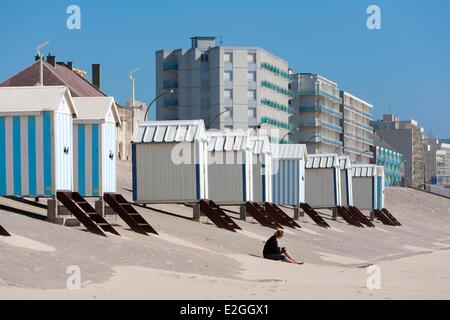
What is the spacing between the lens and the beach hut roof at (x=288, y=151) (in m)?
59.8

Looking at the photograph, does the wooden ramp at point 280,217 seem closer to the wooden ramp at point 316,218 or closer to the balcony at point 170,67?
the wooden ramp at point 316,218

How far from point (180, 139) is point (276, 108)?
111 metres

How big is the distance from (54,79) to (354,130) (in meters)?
117

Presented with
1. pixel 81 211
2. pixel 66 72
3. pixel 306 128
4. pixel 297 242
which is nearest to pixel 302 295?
pixel 81 211

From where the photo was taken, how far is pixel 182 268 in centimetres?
2561

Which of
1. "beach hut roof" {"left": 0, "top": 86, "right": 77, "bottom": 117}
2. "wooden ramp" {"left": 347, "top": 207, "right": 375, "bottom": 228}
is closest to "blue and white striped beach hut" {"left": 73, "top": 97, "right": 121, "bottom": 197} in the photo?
"beach hut roof" {"left": 0, "top": 86, "right": 77, "bottom": 117}

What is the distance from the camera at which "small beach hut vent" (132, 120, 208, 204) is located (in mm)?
43000

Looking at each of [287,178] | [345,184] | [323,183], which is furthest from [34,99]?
[345,184]

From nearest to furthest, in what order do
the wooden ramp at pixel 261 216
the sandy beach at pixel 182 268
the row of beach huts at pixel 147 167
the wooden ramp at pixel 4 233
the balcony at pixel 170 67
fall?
the sandy beach at pixel 182 268
the wooden ramp at pixel 4 233
the row of beach huts at pixel 147 167
the wooden ramp at pixel 261 216
the balcony at pixel 170 67

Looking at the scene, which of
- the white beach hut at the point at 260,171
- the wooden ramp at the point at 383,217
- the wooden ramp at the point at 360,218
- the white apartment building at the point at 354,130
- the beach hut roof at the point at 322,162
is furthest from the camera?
the white apartment building at the point at 354,130

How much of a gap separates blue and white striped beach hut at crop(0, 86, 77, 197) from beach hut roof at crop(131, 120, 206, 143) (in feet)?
36.8

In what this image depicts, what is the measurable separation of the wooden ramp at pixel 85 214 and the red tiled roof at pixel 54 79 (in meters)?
43.7

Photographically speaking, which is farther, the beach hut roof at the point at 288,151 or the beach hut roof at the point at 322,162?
the beach hut roof at the point at 322,162

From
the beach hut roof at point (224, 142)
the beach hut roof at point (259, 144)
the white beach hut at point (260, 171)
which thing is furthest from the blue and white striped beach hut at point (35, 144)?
the beach hut roof at point (259, 144)
